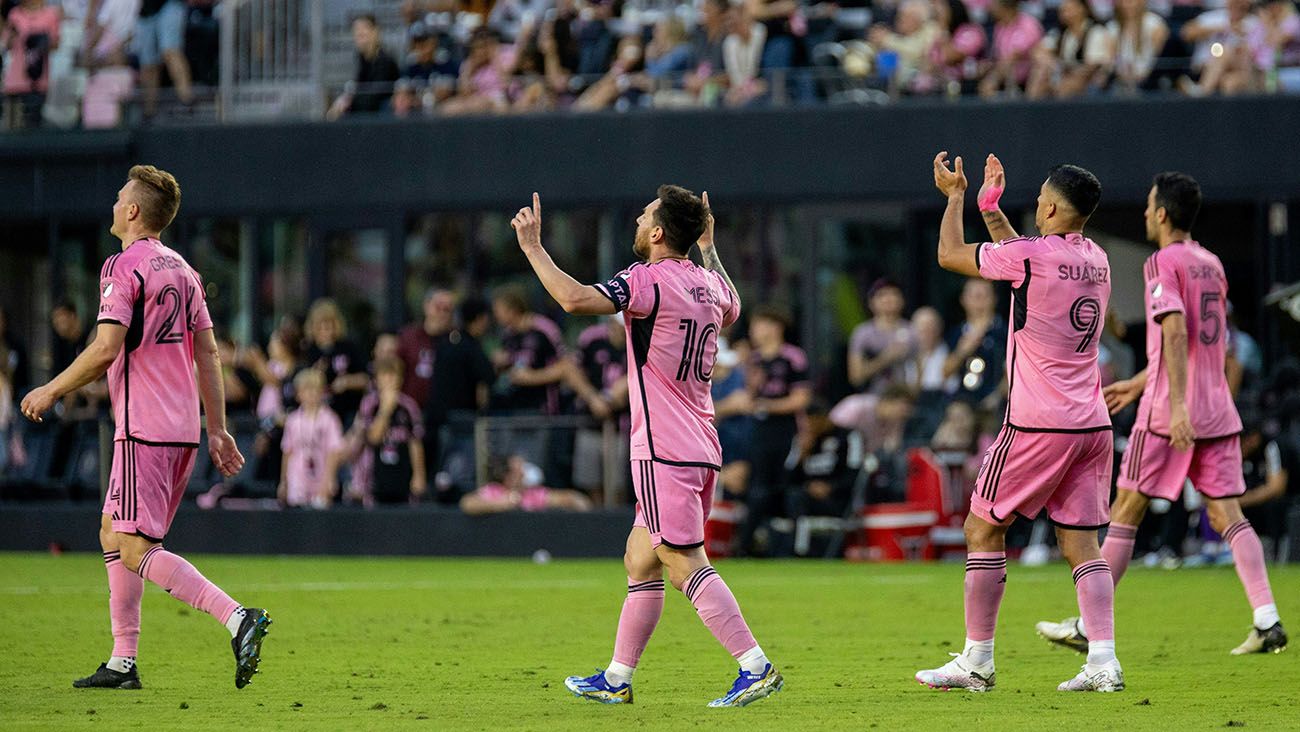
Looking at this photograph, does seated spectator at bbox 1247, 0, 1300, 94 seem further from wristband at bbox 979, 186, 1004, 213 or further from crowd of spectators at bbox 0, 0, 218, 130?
wristband at bbox 979, 186, 1004, 213

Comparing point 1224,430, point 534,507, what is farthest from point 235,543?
point 1224,430

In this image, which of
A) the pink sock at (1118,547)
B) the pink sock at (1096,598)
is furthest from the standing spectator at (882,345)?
the pink sock at (1096,598)

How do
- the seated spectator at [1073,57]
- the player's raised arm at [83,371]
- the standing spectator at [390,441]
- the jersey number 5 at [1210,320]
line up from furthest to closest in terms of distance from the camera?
the seated spectator at [1073,57] → the standing spectator at [390,441] → the jersey number 5 at [1210,320] → the player's raised arm at [83,371]

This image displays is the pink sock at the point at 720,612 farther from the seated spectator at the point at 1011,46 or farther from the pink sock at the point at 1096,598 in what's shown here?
the seated spectator at the point at 1011,46

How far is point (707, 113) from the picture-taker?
21.5 metres

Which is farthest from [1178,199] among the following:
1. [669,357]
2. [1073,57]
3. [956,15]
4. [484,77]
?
[484,77]

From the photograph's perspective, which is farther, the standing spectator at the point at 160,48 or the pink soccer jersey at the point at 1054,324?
the standing spectator at the point at 160,48

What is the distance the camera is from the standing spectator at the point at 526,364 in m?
19.1

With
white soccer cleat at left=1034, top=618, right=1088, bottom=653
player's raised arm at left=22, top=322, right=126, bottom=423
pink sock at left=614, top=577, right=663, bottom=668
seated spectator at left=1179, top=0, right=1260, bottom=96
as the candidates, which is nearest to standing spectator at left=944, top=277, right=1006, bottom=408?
seated spectator at left=1179, top=0, right=1260, bottom=96

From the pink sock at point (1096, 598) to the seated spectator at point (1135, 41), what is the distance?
1205 centimetres

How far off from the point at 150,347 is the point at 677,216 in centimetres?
234

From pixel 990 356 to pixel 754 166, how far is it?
14.8 feet

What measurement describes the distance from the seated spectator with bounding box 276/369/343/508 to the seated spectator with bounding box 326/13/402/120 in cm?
410

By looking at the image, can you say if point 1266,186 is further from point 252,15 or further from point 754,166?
point 252,15
